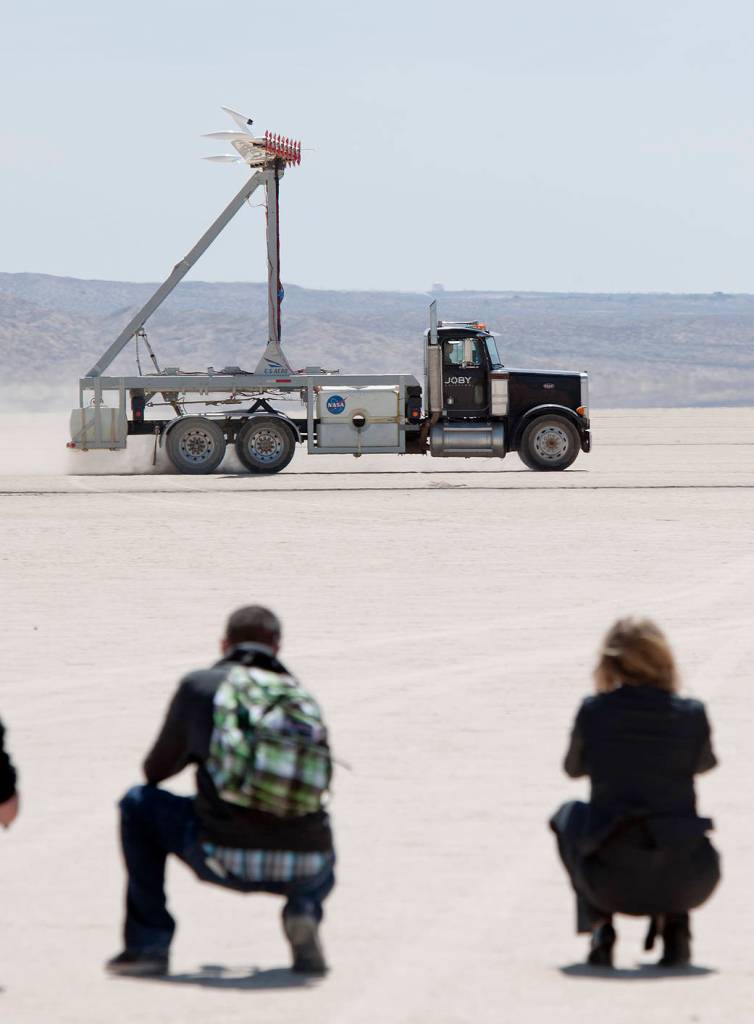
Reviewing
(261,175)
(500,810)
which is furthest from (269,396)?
(500,810)

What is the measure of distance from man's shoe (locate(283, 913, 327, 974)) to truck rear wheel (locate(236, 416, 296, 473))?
79.6ft

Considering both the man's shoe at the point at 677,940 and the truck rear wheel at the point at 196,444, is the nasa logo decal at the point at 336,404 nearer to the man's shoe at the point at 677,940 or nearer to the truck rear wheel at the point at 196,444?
the truck rear wheel at the point at 196,444

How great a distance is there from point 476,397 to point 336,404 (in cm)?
217

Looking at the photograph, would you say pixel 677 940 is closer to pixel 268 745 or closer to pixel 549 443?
pixel 268 745

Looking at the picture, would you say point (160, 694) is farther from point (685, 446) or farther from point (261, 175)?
point (685, 446)

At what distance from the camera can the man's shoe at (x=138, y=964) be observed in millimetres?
5227

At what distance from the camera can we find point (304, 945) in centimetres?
515

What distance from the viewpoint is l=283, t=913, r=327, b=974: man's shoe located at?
515 centimetres

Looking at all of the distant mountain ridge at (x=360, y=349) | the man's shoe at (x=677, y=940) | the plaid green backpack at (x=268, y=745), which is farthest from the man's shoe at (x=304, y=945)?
the distant mountain ridge at (x=360, y=349)

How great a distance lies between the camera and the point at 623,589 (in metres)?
14.8

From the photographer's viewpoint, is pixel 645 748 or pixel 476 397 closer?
pixel 645 748

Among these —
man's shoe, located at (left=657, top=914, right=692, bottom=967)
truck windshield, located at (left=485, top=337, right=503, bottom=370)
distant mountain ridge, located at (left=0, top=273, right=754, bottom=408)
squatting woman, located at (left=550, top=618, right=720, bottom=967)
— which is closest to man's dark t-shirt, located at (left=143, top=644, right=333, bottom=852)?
squatting woman, located at (left=550, top=618, right=720, bottom=967)

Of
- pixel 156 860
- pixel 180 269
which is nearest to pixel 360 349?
pixel 180 269

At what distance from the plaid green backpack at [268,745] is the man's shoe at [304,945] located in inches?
12.1
